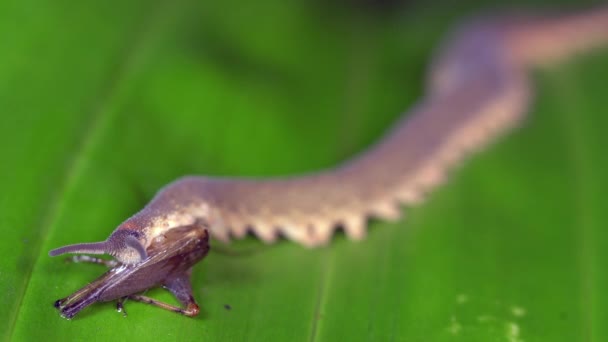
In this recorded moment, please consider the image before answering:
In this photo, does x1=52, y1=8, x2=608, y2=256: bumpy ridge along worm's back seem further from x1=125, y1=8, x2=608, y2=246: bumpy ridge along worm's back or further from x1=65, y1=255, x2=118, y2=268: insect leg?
x1=65, y1=255, x2=118, y2=268: insect leg

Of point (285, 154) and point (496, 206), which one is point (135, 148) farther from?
point (496, 206)

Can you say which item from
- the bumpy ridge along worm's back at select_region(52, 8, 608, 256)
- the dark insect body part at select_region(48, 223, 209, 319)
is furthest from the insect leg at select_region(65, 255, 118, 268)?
the bumpy ridge along worm's back at select_region(52, 8, 608, 256)

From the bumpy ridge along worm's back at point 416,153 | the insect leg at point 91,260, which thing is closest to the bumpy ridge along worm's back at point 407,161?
the bumpy ridge along worm's back at point 416,153

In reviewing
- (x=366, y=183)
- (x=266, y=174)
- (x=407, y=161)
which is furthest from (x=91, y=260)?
(x=407, y=161)

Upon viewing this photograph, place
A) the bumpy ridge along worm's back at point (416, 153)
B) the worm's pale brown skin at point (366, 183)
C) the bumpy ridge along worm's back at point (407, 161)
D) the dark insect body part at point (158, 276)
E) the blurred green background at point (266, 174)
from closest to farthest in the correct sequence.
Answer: the dark insect body part at point (158, 276) < the worm's pale brown skin at point (366, 183) < the blurred green background at point (266, 174) < the bumpy ridge along worm's back at point (407, 161) < the bumpy ridge along worm's back at point (416, 153)

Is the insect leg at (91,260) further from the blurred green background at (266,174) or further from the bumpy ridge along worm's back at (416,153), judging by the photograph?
the bumpy ridge along worm's back at (416,153)
